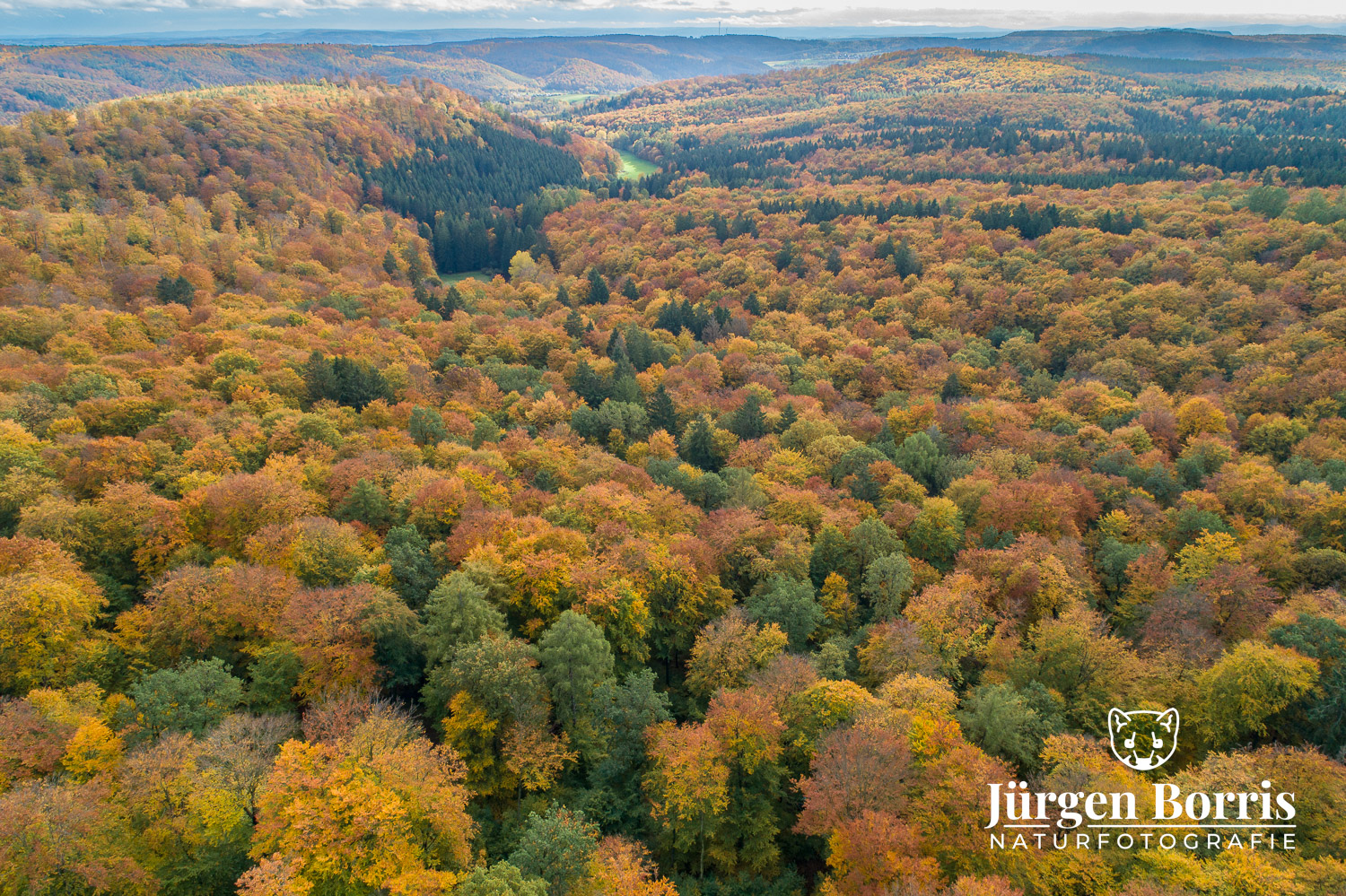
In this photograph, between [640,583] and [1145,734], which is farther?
[640,583]

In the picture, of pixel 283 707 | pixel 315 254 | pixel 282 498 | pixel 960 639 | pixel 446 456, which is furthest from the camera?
pixel 315 254

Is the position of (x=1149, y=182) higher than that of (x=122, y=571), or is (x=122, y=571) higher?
(x=1149, y=182)

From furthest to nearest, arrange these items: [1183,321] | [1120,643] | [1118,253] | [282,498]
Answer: [1118,253]
[1183,321]
[282,498]
[1120,643]

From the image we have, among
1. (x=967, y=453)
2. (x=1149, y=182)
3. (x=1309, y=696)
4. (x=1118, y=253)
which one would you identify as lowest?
(x=967, y=453)

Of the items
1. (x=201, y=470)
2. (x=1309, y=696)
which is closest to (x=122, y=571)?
(x=201, y=470)

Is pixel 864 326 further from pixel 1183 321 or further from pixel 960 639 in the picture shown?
pixel 960 639
